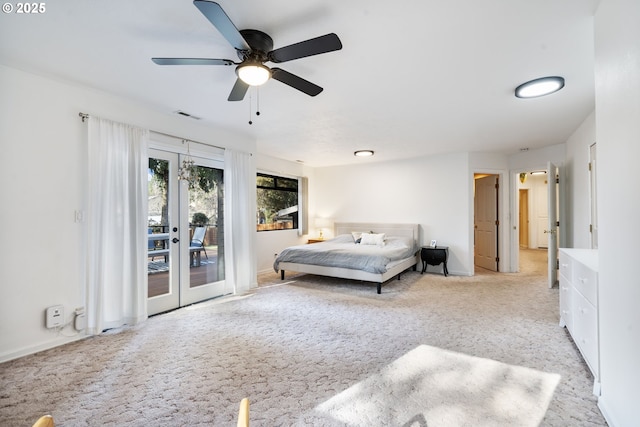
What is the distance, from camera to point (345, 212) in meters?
7.15

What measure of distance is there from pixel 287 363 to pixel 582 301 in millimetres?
2460

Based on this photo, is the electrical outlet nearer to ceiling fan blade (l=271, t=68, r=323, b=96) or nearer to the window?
ceiling fan blade (l=271, t=68, r=323, b=96)

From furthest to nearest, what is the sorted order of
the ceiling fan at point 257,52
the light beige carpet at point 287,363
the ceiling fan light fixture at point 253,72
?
the ceiling fan light fixture at point 253,72
the light beige carpet at point 287,363
the ceiling fan at point 257,52

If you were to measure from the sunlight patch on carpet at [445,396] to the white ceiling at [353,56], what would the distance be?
8.23ft

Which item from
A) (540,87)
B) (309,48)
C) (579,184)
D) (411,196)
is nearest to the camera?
(309,48)

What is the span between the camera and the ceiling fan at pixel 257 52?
66.6 inches

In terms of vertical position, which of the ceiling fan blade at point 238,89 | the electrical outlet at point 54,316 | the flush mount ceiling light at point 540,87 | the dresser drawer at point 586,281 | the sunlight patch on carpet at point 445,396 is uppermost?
the flush mount ceiling light at point 540,87

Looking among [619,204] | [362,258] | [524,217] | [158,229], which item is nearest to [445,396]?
[619,204]

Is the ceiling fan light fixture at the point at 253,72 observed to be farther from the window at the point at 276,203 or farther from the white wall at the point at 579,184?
the white wall at the point at 579,184

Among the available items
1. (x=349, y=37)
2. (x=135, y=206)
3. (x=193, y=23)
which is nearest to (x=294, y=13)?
(x=349, y=37)

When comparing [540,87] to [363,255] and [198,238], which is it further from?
[198,238]

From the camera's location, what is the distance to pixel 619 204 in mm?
1547

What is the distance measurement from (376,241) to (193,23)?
469cm

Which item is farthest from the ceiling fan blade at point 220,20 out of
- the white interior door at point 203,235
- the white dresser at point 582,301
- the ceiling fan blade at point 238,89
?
the white dresser at point 582,301
